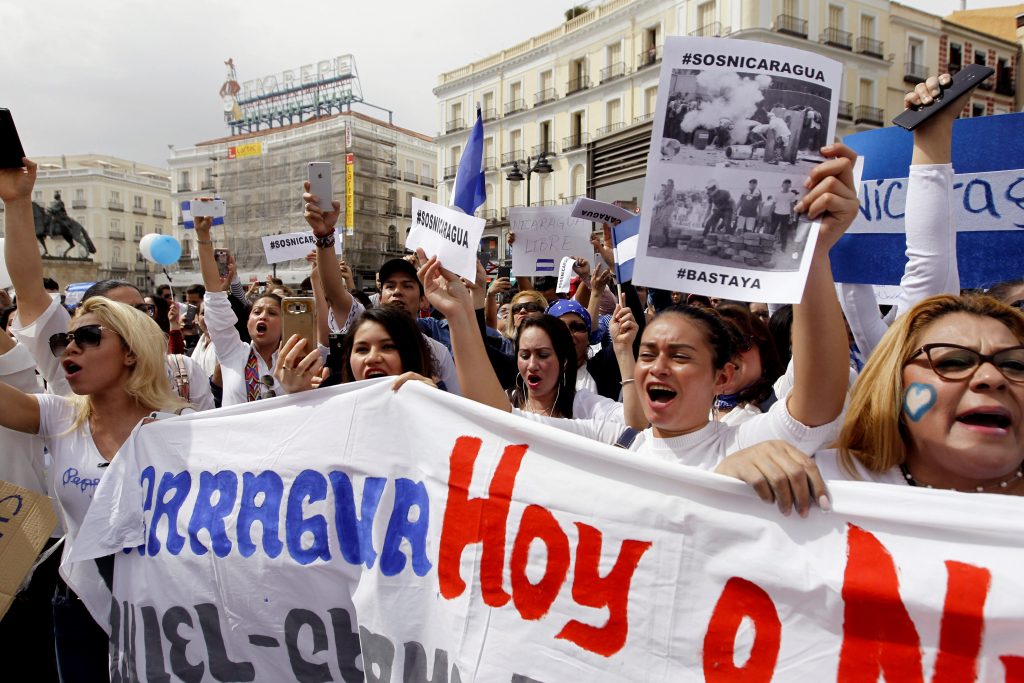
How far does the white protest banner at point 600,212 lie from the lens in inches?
199

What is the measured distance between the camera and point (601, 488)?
73.7 inches

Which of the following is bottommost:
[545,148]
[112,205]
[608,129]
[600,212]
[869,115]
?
[600,212]

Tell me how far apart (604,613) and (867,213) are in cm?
226

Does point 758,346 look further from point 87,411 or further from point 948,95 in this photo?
point 87,411

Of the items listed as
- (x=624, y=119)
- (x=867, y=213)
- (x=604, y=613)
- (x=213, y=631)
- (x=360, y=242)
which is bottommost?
(x=213, y=631)

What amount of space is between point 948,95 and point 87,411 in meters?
2.93

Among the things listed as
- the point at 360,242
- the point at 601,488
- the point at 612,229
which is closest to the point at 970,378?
the point at 601,488

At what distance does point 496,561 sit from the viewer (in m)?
1.95

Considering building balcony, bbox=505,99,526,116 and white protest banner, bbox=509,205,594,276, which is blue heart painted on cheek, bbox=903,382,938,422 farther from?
building balcony, bbox=505,99,526,116

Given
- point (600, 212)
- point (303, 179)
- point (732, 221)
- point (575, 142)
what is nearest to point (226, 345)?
point (600, 212)

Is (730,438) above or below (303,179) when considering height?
below

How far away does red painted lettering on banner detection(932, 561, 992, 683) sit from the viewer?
1435 millimetres

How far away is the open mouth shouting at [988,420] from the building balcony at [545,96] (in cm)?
3614

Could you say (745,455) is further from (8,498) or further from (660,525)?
(8,498)
